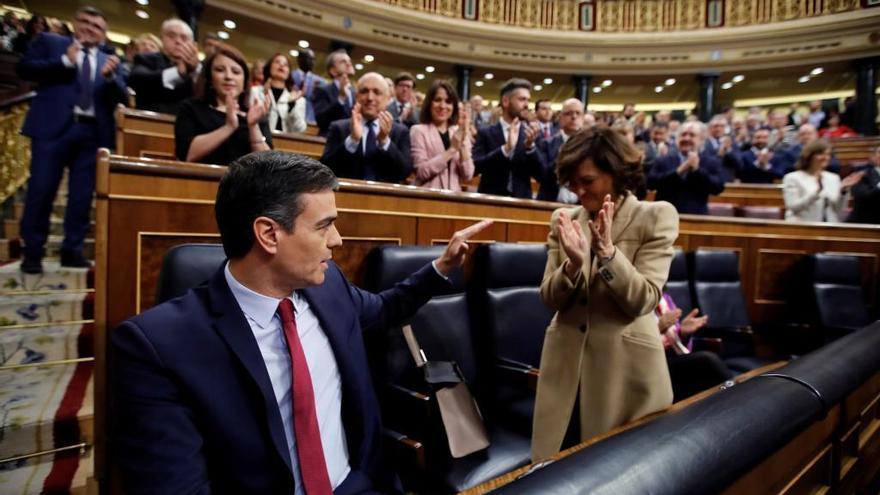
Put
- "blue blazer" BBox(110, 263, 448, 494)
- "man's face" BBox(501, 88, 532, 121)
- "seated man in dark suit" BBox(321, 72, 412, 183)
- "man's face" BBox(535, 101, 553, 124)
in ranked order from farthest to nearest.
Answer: "man's face" BBox(535, 101, 553, 124) < "man's face" BBox(501, 88, 532, 121) < "seated man in dark suit" BBox(321, 72, 412, 183) < "blue blazer" BBox(110, 263, 448, 494)

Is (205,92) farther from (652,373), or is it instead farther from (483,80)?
(483,80)

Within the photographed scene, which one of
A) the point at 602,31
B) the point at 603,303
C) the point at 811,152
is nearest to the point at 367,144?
the point at 603,303

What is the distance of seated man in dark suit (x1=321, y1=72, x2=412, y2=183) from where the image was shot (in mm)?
2070

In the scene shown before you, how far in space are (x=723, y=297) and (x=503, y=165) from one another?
1.30m

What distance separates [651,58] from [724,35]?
4.07 feet

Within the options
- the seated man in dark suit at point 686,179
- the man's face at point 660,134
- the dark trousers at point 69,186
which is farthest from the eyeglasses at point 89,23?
the man's face at point 660,134

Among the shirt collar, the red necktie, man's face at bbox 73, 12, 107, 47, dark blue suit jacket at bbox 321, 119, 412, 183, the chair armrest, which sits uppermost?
man's face at bbox 73, 12, 107, 47

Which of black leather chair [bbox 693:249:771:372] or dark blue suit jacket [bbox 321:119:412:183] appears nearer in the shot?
dark blue suit jacket [bbox 321:119:412:183]

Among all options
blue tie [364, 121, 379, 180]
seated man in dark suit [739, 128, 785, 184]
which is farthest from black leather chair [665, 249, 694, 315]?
seated man in dark suit [739, 128, 785, 184]

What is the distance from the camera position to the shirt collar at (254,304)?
31.6 inches

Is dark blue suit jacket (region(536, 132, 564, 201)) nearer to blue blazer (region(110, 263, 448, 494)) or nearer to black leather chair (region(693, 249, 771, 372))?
black leather chair (region(693, 249, 771, 372))

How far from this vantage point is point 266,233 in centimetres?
79

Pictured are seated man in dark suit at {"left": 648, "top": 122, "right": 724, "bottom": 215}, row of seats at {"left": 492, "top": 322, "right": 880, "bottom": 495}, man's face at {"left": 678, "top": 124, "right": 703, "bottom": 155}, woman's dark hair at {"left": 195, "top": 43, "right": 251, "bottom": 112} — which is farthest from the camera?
seated man in dark suit at {"left": 648, "top": 122, "right": 724, "bottom": 215}

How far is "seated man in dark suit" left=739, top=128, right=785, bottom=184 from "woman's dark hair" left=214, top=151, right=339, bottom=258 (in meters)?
5.68
